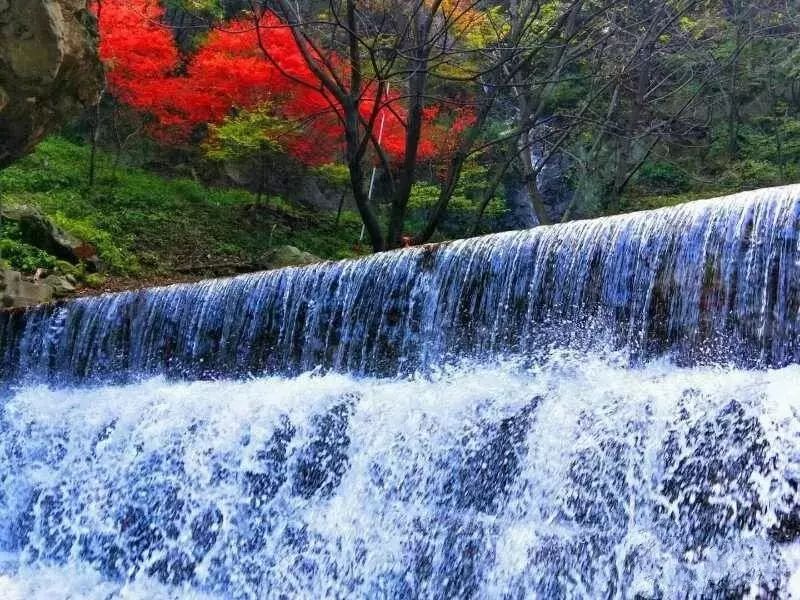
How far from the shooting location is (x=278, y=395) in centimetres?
548

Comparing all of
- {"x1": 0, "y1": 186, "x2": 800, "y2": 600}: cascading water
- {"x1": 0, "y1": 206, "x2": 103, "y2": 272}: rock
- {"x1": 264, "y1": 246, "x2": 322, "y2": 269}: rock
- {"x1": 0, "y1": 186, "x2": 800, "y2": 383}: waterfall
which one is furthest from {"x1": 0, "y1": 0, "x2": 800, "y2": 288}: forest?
{"x1": 0, "y1": 186, "x2": 800, "y2": 600}: cascading water

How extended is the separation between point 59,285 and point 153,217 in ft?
13.8

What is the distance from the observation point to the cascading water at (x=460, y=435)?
3264 millimetres

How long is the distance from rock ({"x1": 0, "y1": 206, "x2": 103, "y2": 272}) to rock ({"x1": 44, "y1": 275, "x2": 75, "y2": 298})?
0.71 m

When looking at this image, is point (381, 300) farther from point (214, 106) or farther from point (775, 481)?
point (214, 106)

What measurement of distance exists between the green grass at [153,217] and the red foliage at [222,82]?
1650mm

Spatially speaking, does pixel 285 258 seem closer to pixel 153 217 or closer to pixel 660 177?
pixel 153 217

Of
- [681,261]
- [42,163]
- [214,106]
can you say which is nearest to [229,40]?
[214,106]

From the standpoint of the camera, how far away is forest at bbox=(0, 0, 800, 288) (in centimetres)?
1227

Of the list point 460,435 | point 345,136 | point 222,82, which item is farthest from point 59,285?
point 460,435

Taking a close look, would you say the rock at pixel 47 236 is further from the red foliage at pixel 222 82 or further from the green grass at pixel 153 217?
the red foliage at pixel 222 82

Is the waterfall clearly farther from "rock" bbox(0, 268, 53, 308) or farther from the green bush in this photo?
the green bush

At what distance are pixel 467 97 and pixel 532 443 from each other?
48.1 feet

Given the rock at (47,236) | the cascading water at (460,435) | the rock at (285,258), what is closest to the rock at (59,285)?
the rock at (47,236)
